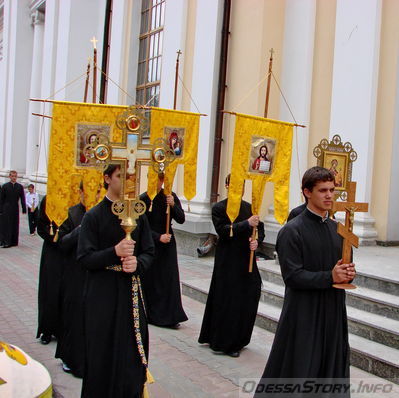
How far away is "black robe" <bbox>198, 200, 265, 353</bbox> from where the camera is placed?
5.27 meters

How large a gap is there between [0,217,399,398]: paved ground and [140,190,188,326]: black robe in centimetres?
18

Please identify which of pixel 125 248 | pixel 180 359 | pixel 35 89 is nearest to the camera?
pixel 125 248

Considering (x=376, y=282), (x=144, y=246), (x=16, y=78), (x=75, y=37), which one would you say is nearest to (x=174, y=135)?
(x=376, y=282)

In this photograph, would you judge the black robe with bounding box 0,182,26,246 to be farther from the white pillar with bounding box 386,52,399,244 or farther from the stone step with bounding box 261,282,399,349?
the stone step with bounding box 261,282,399,349

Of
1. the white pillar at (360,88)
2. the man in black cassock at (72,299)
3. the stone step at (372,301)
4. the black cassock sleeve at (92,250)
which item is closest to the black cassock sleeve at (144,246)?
the black cassock sleeve at (92,250)

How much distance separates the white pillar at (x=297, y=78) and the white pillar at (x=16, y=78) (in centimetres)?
1622

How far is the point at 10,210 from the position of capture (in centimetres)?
1262

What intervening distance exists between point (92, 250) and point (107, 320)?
0.50 m

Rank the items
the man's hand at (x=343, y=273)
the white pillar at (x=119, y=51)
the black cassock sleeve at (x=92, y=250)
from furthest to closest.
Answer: the white pillar at (x=119, y=51) < the black cassock sleeve at (x=92, y=250) < the man's hand at (x=343, y=273)

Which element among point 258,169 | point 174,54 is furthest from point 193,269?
point 174,54

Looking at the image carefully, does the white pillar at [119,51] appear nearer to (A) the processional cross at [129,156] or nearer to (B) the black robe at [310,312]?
(A) the processional cross at [129,156]

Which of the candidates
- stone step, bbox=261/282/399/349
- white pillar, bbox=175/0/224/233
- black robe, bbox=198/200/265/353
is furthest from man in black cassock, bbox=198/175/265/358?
white pillar, bbox=175/0/224/233

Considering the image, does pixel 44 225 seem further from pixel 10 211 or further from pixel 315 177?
pixel 10 211

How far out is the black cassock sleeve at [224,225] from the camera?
534 cm
